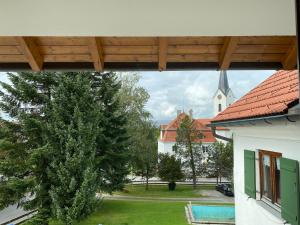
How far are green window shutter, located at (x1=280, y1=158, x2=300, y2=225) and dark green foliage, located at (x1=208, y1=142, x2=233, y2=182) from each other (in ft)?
63.2

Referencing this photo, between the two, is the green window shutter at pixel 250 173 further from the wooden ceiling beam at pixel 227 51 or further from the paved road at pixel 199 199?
the paved road at pixel 199 199

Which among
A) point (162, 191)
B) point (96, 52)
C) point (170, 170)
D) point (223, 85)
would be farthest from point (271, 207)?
point (223, 85)

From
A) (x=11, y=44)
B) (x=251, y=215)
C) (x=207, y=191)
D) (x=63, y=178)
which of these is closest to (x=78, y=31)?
(x=11, y=44)

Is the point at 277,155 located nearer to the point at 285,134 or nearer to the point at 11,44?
the point at 285,134

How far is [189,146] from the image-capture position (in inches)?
929

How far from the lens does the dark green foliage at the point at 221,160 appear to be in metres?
22.7

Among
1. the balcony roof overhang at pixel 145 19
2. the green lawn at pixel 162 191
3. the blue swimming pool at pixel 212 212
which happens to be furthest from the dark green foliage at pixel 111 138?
the balcony roof overhang at pixel 145 19

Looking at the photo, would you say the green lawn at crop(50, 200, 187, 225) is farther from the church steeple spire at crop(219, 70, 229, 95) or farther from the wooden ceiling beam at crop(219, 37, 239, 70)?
the church steeple spire at crop(219, 70, 229, 95)

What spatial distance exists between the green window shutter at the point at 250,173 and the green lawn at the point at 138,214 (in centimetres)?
765

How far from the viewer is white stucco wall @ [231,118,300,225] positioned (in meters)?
3.67

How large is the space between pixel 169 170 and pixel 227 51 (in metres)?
20.1

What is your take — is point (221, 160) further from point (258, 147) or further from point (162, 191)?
point (258, 147)

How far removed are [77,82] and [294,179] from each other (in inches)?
413

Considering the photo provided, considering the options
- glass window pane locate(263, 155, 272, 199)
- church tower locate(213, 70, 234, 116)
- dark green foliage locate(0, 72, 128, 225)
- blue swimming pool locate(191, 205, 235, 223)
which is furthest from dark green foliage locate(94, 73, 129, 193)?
church tower locate(213, 70, 234, 116)
